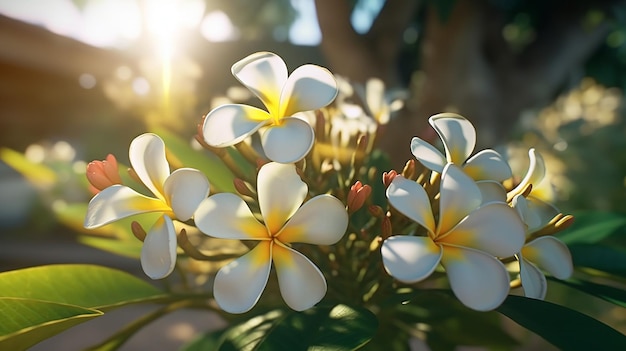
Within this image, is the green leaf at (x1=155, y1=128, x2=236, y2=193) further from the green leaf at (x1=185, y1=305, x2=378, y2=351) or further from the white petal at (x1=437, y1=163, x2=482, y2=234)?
the white petal at (x1=437, y1=163, x2=482, y2=234)

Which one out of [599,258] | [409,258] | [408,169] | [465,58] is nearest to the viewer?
[409,258]

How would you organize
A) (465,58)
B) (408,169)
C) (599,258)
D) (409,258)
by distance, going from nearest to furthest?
(409,258) → (408,169) → (599,258) → (465,58)

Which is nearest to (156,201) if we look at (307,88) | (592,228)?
(307,88)

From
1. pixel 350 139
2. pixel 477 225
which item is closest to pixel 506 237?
pixel 477 225

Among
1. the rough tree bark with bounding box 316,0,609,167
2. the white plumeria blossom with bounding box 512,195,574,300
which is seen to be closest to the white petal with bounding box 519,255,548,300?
the white plumeria blossom with bounding box 512,195,574,300

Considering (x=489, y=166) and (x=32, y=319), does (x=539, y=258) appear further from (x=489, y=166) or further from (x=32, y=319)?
(x=32, y=319)

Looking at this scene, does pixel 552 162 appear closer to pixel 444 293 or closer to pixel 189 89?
pixel 189 89

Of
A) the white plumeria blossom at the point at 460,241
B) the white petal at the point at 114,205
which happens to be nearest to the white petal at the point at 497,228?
the white plumeria blossom at the point at 460,241

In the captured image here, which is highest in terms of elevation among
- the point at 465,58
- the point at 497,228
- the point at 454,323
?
the point at 465,58
